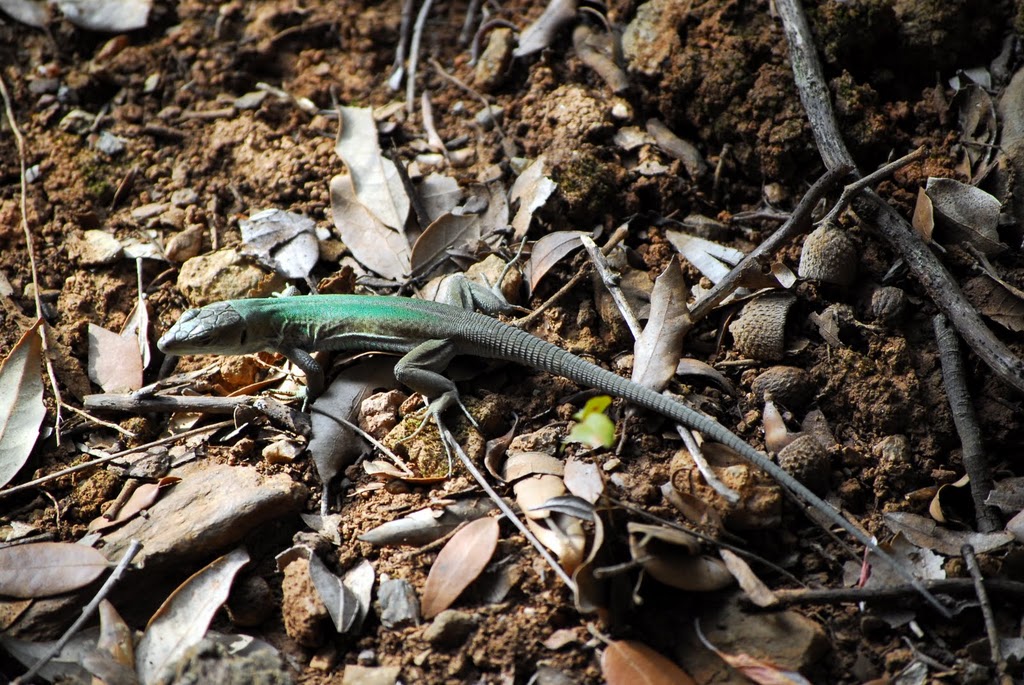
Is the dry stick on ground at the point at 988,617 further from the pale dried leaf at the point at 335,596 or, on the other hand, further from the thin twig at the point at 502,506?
the pale dried leaf at the point at 335,596

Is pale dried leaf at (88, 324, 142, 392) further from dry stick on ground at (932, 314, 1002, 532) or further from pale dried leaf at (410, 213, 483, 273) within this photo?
A: dry stick on ground at (932, 314, 1002, 532)

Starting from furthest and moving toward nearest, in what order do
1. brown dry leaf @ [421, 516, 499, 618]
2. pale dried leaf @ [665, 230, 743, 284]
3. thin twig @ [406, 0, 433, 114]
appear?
thin twig @ [406, 0, 433, 114] → pale dried leaf @ [665, 230, 743, 284] → brown dry leaf @ [421, 516, 499, 618]

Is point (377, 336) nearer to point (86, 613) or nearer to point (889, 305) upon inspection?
point (86, 613)

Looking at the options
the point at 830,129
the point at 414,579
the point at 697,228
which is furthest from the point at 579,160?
the point at 414,579

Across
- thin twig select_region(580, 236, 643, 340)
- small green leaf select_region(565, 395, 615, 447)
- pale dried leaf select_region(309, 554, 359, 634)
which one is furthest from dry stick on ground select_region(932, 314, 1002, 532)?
pale dried leaf select_region(309, 554, 359, 634)

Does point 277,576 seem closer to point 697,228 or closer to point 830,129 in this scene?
point 697,228

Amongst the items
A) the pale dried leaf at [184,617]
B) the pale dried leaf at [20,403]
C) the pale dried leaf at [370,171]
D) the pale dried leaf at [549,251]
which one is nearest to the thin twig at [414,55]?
the pale dried leaf at [370,171]
